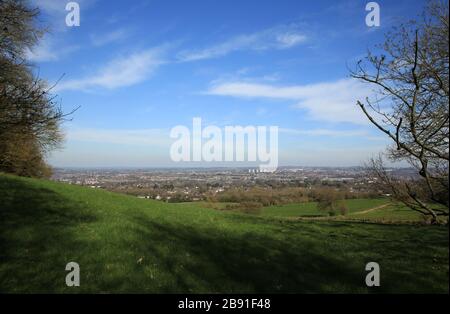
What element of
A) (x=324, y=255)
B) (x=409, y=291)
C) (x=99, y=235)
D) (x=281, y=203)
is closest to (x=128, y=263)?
(x=99, y=235)

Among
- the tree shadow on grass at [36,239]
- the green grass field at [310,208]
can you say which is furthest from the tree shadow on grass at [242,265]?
the green grass field at [310,208]

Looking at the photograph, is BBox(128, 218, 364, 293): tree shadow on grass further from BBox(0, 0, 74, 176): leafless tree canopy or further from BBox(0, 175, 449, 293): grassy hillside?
BBox(0, 0, 74, 176): leafless tree canopy

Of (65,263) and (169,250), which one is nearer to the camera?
(65,263)
